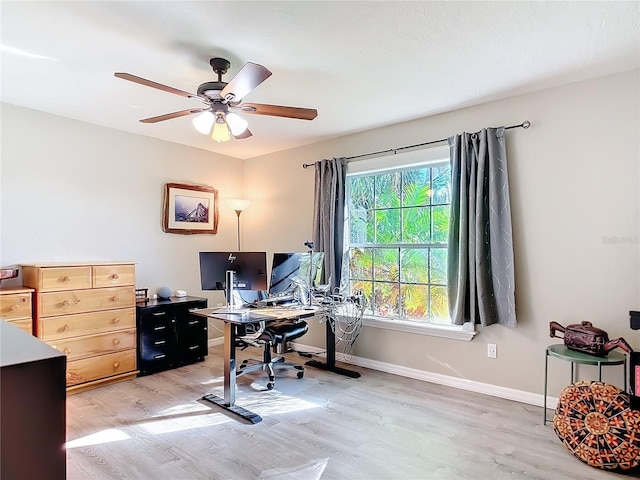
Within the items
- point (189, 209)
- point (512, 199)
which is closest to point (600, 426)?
point (512, 199)

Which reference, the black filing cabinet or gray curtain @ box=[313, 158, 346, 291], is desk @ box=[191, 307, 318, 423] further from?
gray curtain @ box=[313, 158, 346, 291]

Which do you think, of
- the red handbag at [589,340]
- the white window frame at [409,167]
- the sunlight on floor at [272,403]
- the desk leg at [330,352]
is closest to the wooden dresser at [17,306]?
the sunlight on floor at [272,403]

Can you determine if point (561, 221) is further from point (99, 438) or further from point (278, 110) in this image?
point (99, 438)

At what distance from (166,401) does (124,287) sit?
1.17m

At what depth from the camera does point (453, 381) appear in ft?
10.9

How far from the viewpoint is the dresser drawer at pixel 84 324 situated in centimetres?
307

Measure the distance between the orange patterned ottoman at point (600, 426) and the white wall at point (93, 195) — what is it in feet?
12.7

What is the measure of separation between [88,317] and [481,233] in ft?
11.3

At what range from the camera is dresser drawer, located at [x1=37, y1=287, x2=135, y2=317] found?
10.1 ft

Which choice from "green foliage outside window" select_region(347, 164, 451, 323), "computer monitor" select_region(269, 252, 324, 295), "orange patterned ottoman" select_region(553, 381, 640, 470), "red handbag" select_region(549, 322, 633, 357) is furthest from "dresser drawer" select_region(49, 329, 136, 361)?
"red handbag" select_region(549, 322, 633, 357)

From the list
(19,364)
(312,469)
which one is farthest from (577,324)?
(19,364)

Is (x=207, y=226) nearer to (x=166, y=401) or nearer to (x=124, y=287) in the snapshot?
(x=124, y=287)

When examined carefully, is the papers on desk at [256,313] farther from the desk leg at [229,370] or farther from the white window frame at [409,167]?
the white window frame at [409,167]

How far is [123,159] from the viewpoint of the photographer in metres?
3.95
